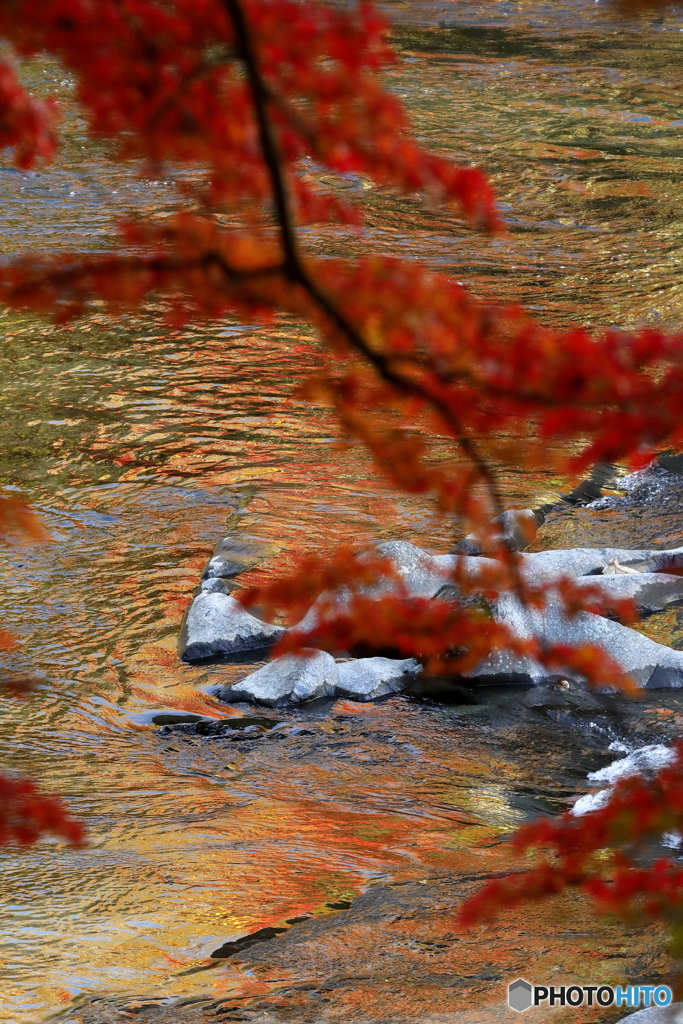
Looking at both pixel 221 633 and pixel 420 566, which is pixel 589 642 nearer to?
pixel 420 566

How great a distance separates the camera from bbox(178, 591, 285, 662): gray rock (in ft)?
15.9

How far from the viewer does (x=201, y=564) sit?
5.62 meters

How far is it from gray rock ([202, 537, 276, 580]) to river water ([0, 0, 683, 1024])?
71 millimetres

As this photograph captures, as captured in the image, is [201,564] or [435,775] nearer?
[435,775]

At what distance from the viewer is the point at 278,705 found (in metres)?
4.51

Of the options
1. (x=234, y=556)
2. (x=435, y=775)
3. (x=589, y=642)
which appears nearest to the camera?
(x=435, y=775)

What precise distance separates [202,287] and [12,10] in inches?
20.9

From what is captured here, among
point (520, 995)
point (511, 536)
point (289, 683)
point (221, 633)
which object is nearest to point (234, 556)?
point (221, 633)

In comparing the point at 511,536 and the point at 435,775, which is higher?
the point at 511,536

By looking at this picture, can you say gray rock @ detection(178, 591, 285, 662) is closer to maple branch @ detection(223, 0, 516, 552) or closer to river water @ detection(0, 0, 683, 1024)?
river water @ detection(0, 0, 683, 1024)

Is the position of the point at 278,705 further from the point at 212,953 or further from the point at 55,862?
the point at 212,953

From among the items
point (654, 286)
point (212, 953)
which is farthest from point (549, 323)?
point (212, 953)

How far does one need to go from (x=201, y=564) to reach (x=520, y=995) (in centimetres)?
303

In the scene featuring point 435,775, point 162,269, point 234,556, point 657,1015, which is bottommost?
point 435,775
